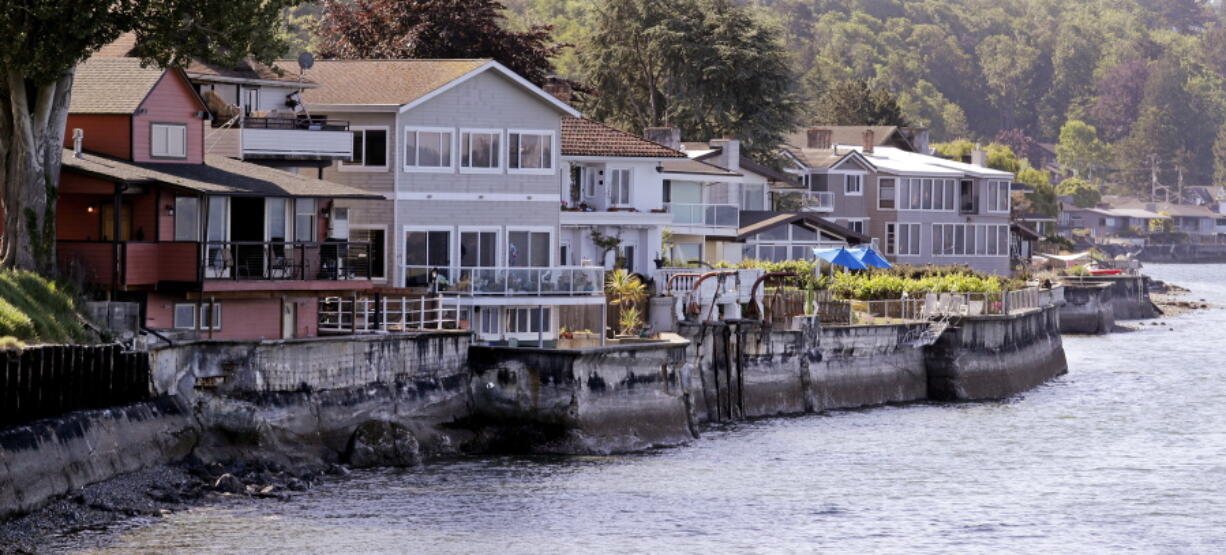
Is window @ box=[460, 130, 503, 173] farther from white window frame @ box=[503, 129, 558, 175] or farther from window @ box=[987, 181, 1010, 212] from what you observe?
window @ box=[987, 181, 1010, 212]

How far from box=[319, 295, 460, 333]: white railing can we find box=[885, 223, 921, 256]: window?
61481mm

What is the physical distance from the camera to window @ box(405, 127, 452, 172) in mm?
60000

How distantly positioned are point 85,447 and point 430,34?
4228cm

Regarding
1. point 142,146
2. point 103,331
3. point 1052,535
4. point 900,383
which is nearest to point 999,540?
point 1052,535

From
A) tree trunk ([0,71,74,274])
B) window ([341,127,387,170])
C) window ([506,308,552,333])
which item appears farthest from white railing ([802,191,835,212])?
tree trunk ([0,71,74,274])

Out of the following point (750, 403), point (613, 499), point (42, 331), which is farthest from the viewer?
point (750, 403)

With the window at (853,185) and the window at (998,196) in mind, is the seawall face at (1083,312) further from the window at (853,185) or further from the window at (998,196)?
the window at (853,185)

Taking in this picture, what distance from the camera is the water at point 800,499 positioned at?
39.7 m

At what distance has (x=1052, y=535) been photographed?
1709 inches

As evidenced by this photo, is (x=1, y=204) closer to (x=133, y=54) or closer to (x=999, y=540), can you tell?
(x=133, y=54)

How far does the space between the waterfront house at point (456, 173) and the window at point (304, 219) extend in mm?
4335

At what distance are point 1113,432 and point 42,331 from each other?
3610cm

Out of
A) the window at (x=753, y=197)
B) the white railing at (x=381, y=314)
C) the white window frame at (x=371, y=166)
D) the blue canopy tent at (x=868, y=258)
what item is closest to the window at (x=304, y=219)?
the white railing at (x=381, y=314)

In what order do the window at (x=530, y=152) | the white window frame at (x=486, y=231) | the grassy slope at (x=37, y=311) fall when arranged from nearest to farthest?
the grassy slope at (x=37, y=311) → the white window frame at (x=486, y=231) → the window at (x=530, y=152)
